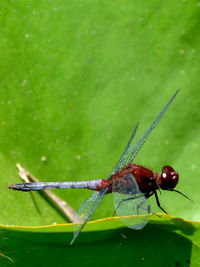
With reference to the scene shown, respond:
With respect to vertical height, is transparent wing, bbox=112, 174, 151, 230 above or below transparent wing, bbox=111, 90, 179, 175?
below

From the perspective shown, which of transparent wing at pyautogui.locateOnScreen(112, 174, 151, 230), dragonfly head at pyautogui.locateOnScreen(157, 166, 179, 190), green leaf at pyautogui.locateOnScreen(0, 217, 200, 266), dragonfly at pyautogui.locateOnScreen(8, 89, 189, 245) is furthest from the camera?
dragonfly head at pyautogui.locateOnScreen(157, 166, 179, 190)

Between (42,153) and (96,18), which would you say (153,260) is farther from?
(96,18)

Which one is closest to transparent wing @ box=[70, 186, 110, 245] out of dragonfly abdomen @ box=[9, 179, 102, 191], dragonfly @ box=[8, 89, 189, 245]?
dragonfly @ box=[8, 89, 189, 245]

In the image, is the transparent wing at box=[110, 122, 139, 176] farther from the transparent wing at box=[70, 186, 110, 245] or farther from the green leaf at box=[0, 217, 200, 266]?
the green leaf at box=[0, 217, 200, 266]

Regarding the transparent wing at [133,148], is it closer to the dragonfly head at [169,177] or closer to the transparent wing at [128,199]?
the transparent wing at [128,199]

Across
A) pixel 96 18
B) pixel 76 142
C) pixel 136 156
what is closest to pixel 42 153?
pixel 76 142

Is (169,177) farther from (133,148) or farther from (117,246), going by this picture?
(117,246)

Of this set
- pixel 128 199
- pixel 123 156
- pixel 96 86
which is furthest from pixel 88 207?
pixel 96 86
